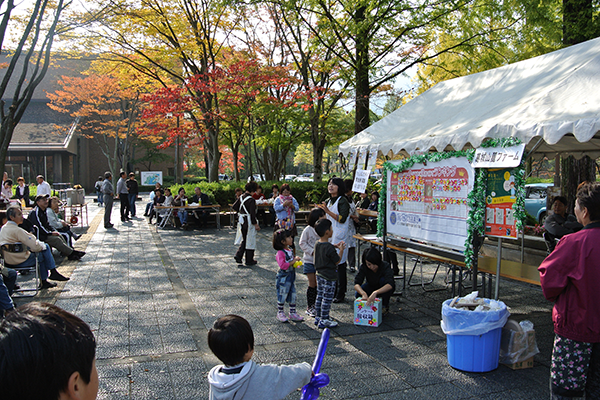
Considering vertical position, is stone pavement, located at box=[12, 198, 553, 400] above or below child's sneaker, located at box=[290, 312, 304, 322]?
below

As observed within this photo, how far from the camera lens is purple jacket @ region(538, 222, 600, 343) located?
3145 millimetres

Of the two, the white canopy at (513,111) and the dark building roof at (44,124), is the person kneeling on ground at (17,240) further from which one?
the dark building roof at (44,124)

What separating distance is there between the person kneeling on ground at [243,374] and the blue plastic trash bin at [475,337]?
2.60 meters

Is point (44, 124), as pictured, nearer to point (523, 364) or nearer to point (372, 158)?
point (372, 158)

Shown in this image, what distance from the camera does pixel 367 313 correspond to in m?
5.74

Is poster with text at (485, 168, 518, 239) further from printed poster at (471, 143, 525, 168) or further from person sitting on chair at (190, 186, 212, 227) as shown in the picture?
person sitting on chair at (190, 186, 212, 227)

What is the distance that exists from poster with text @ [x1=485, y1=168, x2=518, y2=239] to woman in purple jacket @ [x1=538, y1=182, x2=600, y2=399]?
1636 mm

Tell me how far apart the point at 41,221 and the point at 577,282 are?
30.1 ft

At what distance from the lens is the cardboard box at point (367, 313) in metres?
5.70

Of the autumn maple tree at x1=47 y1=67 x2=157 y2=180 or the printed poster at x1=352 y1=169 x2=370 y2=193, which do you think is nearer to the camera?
the printed poster at x1=352 y1=169 x2=370 y2=193

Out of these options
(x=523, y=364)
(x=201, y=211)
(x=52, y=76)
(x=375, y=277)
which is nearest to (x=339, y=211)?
(x=375, y=277)

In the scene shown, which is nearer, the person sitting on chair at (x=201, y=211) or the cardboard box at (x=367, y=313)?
Result: the cardboard box at (x=367, y=313)

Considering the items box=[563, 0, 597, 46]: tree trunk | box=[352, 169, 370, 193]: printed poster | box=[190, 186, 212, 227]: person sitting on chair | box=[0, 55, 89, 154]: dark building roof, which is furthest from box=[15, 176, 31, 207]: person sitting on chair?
box=[563, 0, 597, 46]: tree trunk

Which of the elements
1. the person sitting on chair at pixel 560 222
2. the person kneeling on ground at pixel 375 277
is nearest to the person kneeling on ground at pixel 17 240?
the person kneeling on ground at pixel 375 277
